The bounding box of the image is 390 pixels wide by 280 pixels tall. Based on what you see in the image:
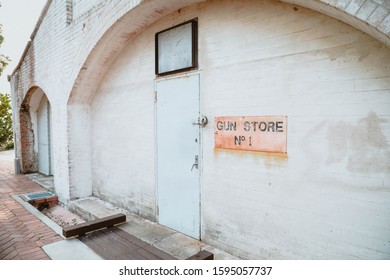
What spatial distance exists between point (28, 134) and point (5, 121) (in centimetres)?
754

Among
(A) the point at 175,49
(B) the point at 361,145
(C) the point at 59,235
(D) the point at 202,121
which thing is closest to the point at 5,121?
(C) the point at 59,235

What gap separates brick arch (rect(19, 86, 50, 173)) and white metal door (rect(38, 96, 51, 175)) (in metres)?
0.21

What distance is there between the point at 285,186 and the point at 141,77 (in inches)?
122

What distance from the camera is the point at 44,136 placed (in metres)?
8.38

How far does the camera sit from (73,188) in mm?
5844

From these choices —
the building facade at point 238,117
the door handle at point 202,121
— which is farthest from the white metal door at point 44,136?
the door handle at point 202,121

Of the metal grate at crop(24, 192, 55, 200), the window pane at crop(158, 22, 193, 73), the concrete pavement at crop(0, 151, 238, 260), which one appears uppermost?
the window pane at crop(158, 22, 193, 73)

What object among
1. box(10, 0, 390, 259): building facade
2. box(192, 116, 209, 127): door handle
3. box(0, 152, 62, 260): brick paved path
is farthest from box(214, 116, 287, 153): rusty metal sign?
box(0, 152, 62, 260): brick paved path

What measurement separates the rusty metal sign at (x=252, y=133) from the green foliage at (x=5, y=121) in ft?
45.5

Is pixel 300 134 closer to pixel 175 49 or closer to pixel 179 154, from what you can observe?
pixel 179 154

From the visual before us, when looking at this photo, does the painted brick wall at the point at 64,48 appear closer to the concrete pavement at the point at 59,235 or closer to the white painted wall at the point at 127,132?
the white painted wall at the point at 127,132

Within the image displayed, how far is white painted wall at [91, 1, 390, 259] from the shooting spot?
93.9 inches

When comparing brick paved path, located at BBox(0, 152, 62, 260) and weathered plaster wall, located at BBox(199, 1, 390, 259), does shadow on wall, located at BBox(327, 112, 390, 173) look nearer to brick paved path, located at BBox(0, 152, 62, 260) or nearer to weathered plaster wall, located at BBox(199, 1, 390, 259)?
weathered plaster wall, located at BBox(199, 1, 390, 259)
